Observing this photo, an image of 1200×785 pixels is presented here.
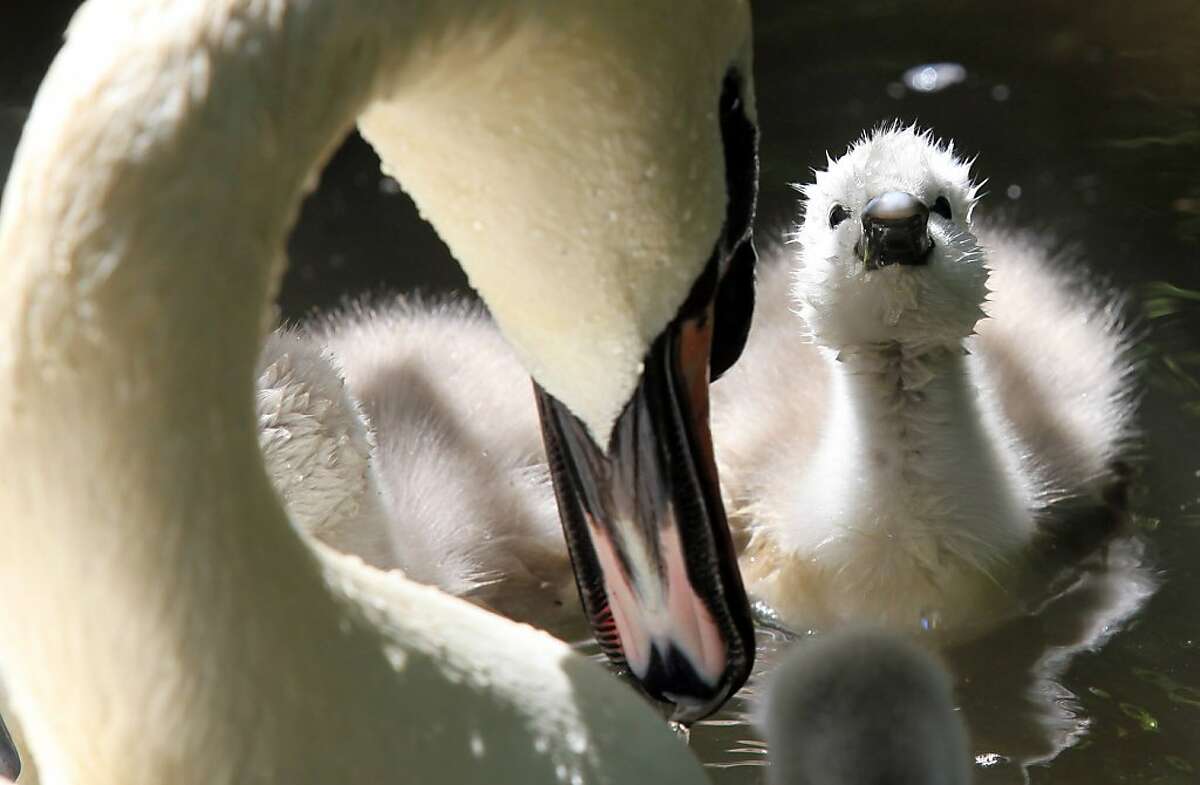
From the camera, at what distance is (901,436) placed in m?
3.10

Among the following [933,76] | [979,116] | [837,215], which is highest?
[933,76]

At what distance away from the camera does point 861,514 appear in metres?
3.11

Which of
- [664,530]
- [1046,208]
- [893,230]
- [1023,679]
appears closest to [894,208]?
[893,230]

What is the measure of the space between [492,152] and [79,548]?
19.6 inches

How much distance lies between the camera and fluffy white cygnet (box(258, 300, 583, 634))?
2.81m

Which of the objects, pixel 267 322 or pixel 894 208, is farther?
pixel 894 208

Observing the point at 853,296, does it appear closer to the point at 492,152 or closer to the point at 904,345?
the point at 904,345

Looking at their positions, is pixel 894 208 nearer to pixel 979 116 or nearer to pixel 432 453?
pixel 432 453

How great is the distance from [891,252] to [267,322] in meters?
1.73

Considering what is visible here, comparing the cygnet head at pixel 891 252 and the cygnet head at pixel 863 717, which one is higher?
the cygnet head at pixel 891 252

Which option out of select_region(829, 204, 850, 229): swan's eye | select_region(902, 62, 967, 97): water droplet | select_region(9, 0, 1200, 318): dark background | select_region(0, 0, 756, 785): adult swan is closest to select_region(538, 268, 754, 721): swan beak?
select_region(0, 0, 756, 785): adult swan

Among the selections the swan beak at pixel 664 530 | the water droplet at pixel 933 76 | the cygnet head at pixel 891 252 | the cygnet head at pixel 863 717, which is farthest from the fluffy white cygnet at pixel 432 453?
the water droplet at pixel 933 76

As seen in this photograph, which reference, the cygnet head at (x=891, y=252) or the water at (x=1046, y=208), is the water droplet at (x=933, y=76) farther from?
the cygnet head at (x=891, y=252)

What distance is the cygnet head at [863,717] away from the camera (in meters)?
2.24
